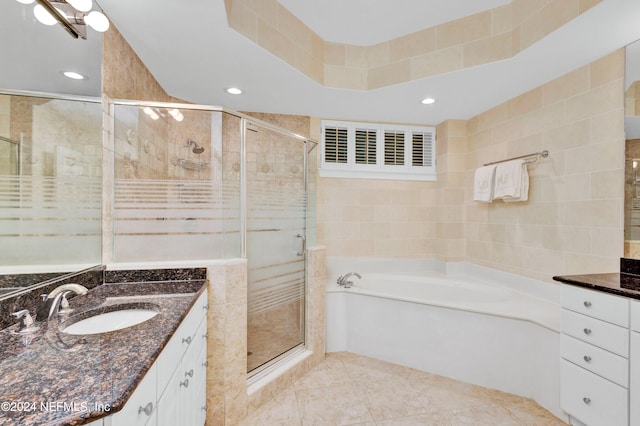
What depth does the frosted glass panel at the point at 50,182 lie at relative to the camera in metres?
1.08

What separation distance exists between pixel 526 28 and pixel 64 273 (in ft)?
9.41

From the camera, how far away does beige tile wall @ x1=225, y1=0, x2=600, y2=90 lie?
1709 millimetres

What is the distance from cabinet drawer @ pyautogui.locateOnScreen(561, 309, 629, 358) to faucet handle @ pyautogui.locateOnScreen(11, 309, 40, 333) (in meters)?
2.51

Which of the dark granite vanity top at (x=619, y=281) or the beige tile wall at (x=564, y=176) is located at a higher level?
the beige tile wall at (x=564, y=176)

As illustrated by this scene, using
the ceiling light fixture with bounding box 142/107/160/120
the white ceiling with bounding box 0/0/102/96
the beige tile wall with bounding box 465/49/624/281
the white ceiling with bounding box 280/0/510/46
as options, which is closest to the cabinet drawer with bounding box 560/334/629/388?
the beige tile wall with bounding box 465/49/624/281

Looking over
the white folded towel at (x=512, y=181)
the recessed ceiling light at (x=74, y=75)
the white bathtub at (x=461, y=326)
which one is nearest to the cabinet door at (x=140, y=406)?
the recessed ceiling light at (x=74, y=75)

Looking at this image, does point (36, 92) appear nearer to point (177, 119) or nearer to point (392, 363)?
point (177, 119)

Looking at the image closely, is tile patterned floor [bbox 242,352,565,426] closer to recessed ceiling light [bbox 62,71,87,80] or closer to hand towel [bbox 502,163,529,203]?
hand towel [bbox 502,163,529,203]

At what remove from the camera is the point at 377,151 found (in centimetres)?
333

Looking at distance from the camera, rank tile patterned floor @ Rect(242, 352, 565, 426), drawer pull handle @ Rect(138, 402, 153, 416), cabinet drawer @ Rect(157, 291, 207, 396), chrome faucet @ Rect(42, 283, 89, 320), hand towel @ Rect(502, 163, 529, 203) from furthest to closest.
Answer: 1. hand towel @ Rect(502, 163, 529, 203)
2. tile patterned floor @ Rect(242, 352, 565, 426)
3. chrome faucet @ Rect(42, 283, 89, 320)
4. cabinet drawer @ Rect(157, 291, 207, 396)
5. drawer pull handle @ Rect(138, 402, 153, 416)

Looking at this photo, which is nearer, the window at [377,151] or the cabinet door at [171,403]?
the cabinet door at [171,403]

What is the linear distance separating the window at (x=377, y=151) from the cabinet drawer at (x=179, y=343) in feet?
6.79

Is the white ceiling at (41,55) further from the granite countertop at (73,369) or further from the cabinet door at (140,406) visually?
the cabinet door at (140,406)

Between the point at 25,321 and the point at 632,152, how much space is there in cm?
313
